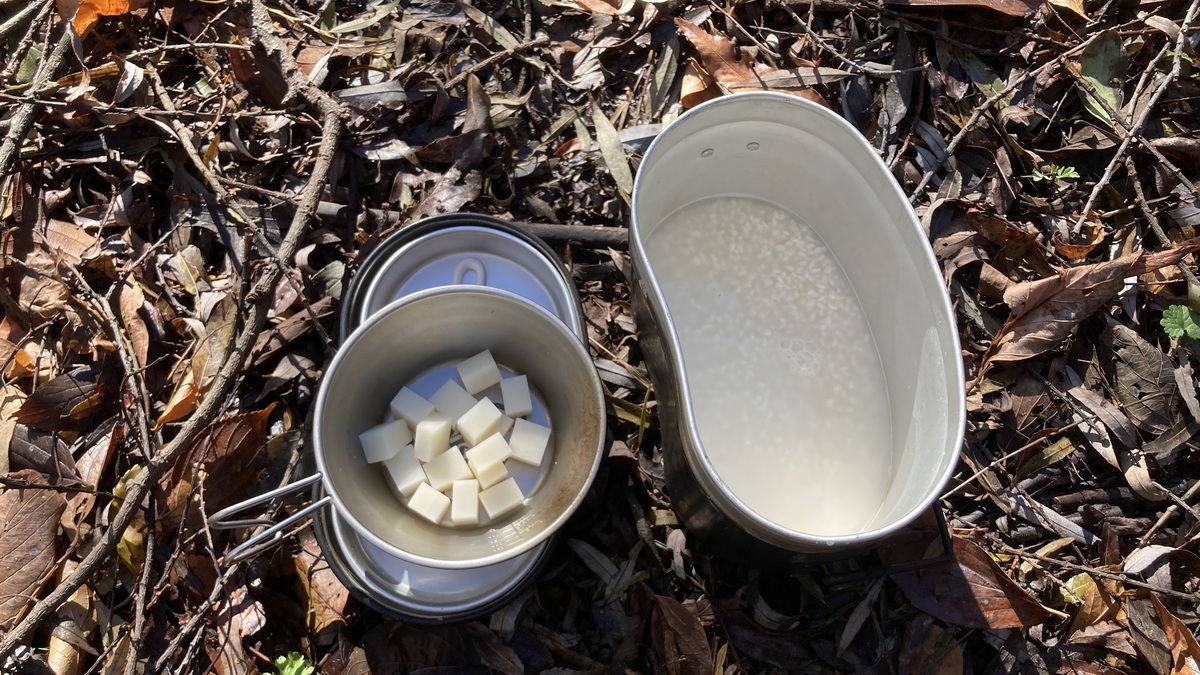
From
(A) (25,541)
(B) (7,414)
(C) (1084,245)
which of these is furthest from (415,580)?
(C) (1084,245)

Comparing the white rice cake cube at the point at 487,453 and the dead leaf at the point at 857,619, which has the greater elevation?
the white rice cake cube at the point at 487,453

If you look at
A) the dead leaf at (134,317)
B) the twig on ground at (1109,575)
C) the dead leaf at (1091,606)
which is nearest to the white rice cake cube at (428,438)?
the dead leaf at (134,317)

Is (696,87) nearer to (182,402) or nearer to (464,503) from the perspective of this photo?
(464,503)

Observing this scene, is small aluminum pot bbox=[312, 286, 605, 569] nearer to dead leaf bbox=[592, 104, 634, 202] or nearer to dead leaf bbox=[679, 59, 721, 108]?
dead leaf bbox=[592, 104, 634, 202]

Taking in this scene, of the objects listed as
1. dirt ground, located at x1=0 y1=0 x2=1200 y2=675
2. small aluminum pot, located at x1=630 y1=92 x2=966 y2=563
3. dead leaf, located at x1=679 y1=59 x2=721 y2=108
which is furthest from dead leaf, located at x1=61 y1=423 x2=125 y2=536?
dead leaf, located at x1=679 y1=59 x2=721 y2=108

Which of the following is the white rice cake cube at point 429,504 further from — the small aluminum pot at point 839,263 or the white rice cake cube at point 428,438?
the small aluminum pot at point 839,263

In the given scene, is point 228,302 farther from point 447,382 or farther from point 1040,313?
point 1040,313

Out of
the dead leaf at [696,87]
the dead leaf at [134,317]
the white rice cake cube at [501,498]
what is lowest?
the white rice cake cube at [501,498]

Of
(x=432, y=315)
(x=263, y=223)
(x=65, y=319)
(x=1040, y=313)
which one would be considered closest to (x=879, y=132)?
(x=1040, y=313)
